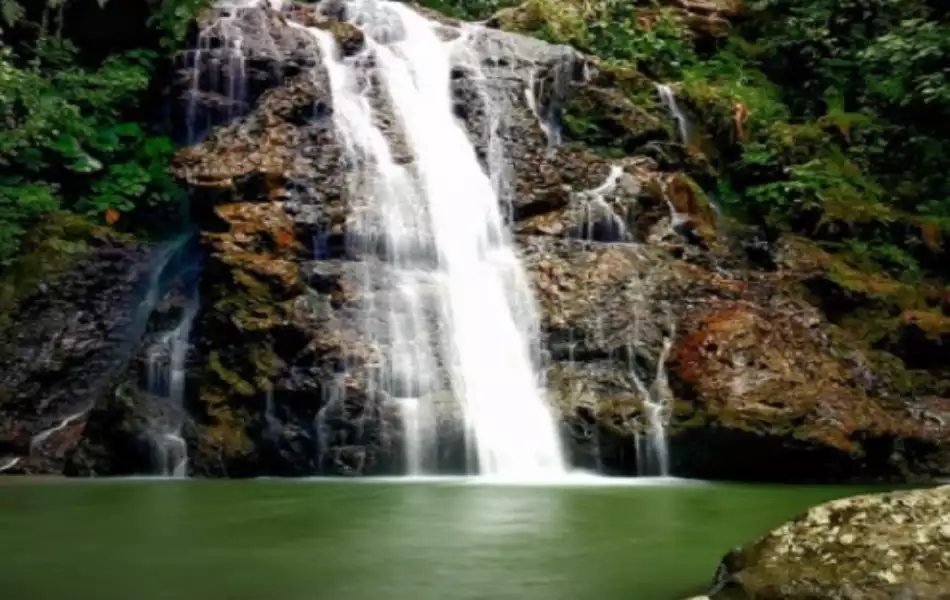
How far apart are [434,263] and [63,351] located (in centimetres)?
442

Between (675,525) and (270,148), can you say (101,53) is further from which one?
(675,525)

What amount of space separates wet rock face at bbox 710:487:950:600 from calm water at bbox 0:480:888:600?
58 centimetres

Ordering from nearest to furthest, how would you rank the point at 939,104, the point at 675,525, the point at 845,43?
1. the point at 675,525
2. the point at 939,104
3. the point at 845,43

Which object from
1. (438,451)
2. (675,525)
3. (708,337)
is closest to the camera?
(675,525)

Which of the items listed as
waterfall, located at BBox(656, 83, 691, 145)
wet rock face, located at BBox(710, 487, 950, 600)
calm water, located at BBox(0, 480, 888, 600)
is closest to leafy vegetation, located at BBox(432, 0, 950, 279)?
waterfall, located at BBox(656, 83, 691, 145)

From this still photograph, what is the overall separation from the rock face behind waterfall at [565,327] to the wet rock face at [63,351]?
5.68 feet

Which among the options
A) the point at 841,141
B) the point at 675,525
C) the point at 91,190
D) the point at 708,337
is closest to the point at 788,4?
the point at 841,141

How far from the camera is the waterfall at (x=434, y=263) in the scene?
382 inches

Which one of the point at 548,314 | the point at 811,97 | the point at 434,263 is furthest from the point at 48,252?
the point at 811,97

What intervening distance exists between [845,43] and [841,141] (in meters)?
3.56

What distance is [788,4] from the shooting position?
63.7ft

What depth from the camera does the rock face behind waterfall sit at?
9.46 meters

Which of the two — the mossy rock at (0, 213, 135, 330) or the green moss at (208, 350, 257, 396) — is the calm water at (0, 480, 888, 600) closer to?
the green moss at (208, 350, 257, 396)

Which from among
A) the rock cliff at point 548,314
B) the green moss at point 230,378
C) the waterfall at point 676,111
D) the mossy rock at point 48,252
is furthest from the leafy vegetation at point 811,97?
the mossy rock at point 48,252
